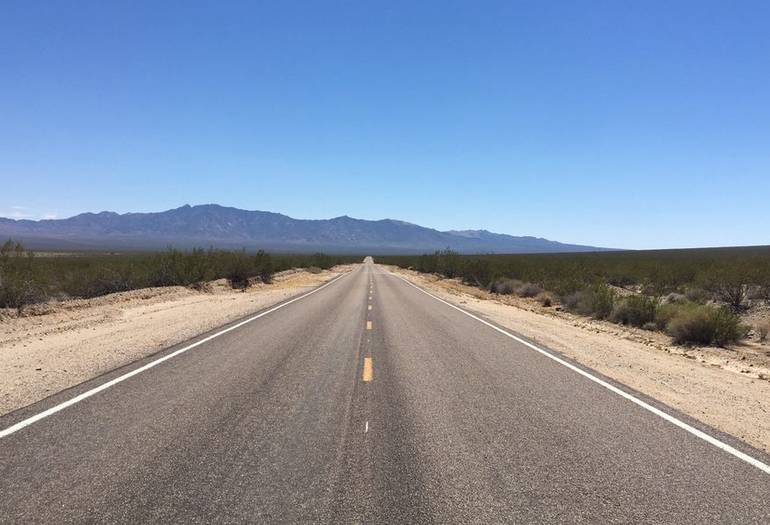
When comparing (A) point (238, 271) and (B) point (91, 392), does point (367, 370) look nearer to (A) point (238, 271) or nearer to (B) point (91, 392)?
(B) point (91, 392)

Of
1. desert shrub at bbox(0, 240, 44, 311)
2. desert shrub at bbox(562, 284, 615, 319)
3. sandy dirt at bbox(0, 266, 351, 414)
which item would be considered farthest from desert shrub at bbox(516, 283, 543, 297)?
desert shrub at bbox(0, 240, 44, 311)

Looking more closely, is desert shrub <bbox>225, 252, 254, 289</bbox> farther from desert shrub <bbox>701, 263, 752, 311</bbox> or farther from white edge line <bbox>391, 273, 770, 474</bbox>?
white edge line <bbox>391, 273, 770, 474</bbox>

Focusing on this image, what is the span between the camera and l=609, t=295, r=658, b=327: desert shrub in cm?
1934

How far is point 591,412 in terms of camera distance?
725 cm

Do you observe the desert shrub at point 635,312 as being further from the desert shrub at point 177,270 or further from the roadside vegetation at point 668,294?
the desert shrub at point 177,270

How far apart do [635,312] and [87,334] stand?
16757 mm

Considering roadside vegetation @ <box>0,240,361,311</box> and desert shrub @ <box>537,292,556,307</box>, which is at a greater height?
roadside vegetation @ <box>0,240,361,311</box>

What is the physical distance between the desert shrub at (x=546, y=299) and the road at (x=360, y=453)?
19957mm

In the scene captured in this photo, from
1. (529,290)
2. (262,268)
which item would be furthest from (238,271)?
(529,290)

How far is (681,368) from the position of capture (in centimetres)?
1141

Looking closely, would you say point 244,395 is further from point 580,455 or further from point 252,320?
point 252,320

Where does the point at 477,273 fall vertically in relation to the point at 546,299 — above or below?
above

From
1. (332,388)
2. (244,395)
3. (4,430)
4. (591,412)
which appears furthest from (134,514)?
(591,412)

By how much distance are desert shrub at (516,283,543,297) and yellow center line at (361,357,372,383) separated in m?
24.7
